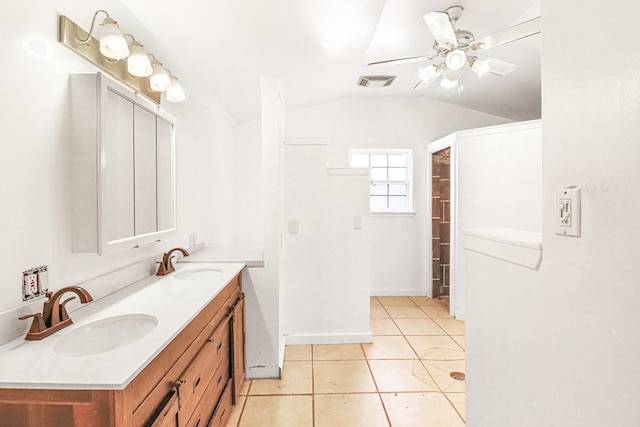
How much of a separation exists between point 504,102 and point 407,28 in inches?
85.2

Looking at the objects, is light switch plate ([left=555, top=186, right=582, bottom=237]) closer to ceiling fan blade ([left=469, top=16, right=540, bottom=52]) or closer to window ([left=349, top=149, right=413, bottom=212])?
ceiling fan blade ([left=469, top=16, right=540, bottom=52])

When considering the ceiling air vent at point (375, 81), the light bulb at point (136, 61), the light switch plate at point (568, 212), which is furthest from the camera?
the ceiling air vent at point (375, 81)

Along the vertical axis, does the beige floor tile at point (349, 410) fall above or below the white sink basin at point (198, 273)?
below

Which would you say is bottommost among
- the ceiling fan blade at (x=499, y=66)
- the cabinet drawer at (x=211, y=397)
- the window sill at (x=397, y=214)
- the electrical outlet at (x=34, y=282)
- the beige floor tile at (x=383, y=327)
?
the beige floor tile at (x=383, y=327)

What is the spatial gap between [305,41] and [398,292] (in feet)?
11.1

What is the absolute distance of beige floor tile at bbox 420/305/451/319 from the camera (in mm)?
3887

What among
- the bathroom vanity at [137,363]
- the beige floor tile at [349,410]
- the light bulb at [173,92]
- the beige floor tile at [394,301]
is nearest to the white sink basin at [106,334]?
the bathroom vanity at [137,363]

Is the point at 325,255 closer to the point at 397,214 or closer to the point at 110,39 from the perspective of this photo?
the point at 397,214

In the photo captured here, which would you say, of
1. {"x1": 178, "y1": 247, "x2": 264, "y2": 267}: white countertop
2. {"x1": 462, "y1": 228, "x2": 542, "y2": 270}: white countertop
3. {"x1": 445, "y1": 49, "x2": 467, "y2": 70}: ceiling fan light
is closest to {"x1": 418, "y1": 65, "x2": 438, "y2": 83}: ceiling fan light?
{"x1": 445, "y1": 49, "x2": 467, "y2": 70}: ceiling fan light

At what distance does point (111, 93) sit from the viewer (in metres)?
1.53

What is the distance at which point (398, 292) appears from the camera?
15.4 ft

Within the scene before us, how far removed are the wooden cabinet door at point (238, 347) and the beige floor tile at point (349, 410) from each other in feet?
1.73

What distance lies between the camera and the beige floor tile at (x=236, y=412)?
2.02m

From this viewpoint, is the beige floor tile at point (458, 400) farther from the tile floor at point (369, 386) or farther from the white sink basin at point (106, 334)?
the white sink basin at point (106, 334)
